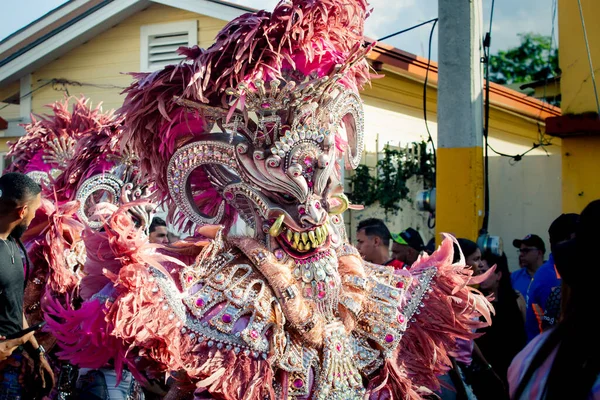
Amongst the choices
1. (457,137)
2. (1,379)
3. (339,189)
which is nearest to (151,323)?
(339,189)

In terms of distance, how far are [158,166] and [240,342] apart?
33.5 inches

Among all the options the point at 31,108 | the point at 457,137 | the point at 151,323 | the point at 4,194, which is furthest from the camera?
the point at 31,108

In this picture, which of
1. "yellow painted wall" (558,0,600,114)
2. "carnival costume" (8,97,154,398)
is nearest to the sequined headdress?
"carnival costume" (8,97,154,398)

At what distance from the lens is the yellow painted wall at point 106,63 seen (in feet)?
33.9

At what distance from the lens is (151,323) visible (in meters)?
2.75

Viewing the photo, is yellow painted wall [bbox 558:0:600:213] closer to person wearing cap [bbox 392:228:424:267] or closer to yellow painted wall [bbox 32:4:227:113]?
person wearing cap [bbox 392:228:424:267]

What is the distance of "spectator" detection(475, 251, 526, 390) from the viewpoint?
469 cm

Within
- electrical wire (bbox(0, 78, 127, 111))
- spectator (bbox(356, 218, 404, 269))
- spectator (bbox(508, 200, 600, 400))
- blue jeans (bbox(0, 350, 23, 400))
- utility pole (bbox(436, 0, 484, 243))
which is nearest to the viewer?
spectator (bbox(508, 200, 600, 400))

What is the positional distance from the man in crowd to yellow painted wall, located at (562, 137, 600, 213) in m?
5.32

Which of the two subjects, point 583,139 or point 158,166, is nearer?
point 158,166

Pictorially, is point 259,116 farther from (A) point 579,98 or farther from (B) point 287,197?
(A) point 579,98

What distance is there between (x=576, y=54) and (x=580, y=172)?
1.16m

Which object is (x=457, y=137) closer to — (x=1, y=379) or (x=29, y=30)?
(x=1, y=379)

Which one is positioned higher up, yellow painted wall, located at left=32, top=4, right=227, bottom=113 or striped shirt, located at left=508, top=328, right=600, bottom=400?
yellow painted wall, located at left=32, top=4, right=227, bottom=113
